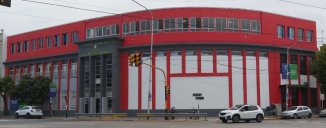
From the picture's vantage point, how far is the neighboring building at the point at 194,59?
5281 cm

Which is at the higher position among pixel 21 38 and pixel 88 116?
pixel 21 38

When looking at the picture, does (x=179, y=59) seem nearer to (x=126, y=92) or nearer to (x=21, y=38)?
(x=126, y=92)

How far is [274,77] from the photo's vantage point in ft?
181

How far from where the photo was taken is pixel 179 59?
174 feet

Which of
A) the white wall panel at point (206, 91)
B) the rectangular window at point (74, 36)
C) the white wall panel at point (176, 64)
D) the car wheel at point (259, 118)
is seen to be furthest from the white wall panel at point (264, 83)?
the rectangular window at point (74, 36)

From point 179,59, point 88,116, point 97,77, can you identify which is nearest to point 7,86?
point 97,77

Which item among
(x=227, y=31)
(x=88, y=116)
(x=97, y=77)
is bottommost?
(x=88, y=116)

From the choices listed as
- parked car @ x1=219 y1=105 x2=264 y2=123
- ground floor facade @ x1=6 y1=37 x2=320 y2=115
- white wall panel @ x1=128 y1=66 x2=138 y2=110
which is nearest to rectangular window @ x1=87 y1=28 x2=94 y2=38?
ground floor facade @ x1=6 y1=37 x2=320 y2=115

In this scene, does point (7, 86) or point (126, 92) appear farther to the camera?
point (7, 86)

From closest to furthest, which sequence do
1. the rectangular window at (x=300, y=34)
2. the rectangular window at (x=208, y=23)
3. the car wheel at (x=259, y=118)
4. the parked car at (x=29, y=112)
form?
the car wheel at (x=259, y=118) < the rectangular window at (x=208, y=23) < the parked car at (x=29, y=112) < the rectangular window at (x=300, y=34)

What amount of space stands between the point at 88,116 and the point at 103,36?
11968 millimetres

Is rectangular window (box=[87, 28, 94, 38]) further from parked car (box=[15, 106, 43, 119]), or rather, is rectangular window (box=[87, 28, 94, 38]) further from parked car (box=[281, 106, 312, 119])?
parked car (box=[281, 106, 312, 119])

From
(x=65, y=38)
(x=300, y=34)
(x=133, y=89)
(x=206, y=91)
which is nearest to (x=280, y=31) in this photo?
(x=300, y=34)

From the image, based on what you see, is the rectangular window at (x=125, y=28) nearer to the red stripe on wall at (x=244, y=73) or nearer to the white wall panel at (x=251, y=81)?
the red stripe on wall at (x=244, y=73)
